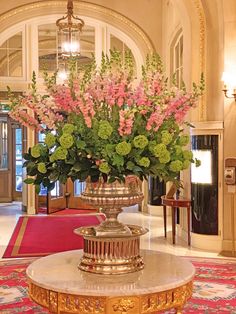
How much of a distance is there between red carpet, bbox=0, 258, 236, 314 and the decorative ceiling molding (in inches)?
255

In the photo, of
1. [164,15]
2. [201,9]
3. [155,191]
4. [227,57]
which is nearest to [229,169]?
[227,57]

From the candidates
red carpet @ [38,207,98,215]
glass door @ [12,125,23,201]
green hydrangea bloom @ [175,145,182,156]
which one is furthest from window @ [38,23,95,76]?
green hydrangea bloom @ [175,145,182,156]

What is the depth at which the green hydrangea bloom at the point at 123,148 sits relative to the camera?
271cm

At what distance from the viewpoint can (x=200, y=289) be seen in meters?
→ 5.41

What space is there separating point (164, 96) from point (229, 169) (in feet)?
15.3

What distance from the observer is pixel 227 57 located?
7391 millimetres

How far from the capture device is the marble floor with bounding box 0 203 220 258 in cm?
755

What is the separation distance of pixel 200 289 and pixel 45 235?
4.14m

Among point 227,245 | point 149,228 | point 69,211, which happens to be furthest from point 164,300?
point 69,211

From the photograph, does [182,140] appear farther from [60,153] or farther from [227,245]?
[227,245]

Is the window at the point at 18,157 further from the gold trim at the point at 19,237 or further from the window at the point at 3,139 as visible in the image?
the gold trim at the point at 19,237

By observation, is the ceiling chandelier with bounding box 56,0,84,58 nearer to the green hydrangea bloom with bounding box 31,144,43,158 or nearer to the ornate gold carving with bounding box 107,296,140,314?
the green hydrangea bloom with bounding box 31,144,43,158

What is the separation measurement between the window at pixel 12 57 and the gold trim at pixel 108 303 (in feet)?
32.9

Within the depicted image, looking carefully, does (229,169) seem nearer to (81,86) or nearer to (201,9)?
(201,9)
